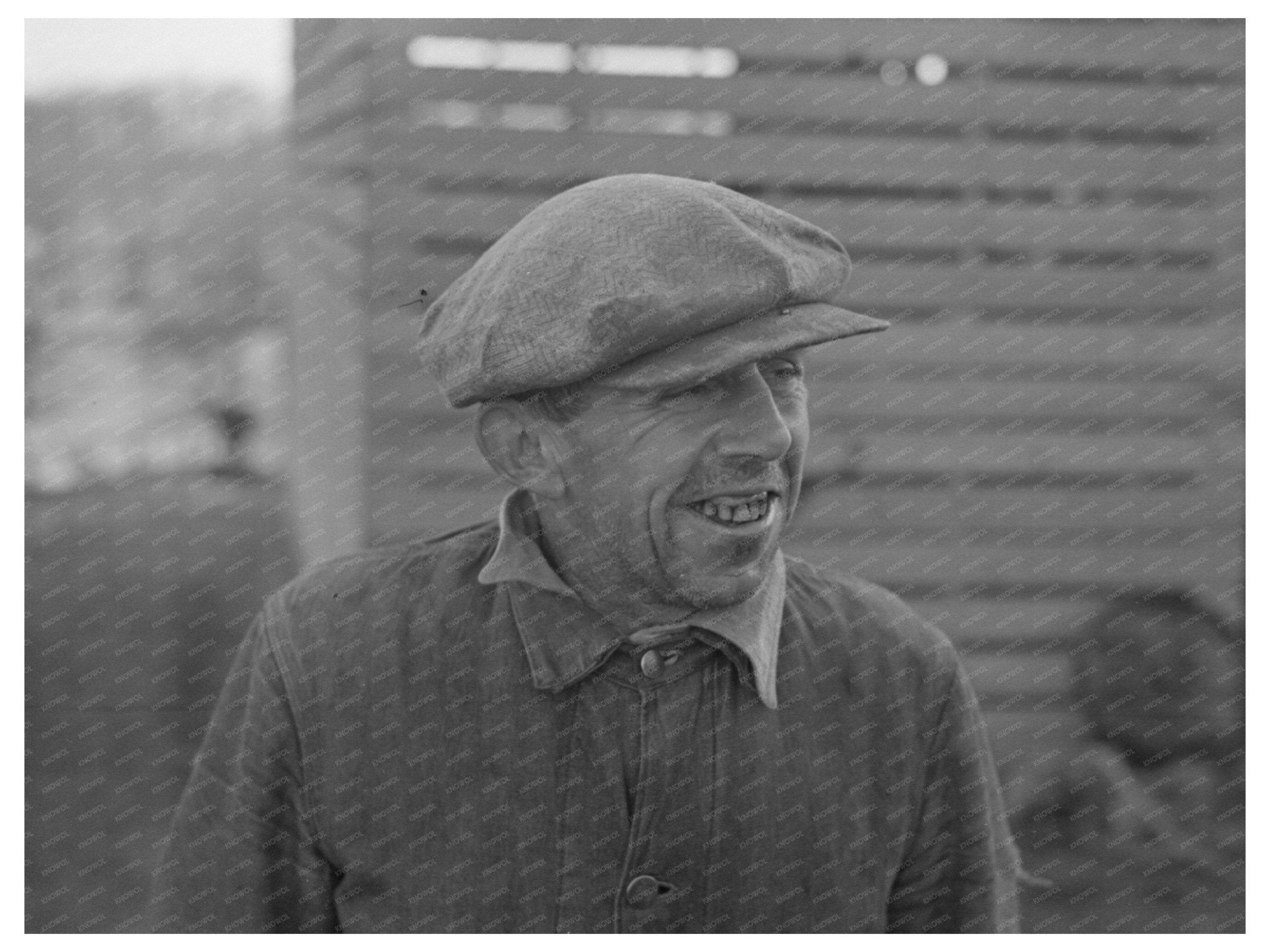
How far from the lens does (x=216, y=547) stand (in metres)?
2.73

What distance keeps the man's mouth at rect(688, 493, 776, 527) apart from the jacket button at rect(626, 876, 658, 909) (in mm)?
505

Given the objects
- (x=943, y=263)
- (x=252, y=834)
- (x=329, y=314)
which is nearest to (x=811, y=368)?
(x=943, y=263)

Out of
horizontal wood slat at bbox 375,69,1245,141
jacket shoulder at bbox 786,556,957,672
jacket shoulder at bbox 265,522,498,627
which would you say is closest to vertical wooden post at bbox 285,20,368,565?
horizontal wood slat at bbox 375,69,1245,141

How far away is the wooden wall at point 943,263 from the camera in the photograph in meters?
2.68

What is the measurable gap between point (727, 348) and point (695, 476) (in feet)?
0.52

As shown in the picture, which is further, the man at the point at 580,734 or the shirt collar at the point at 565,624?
the shirt collar at the point at 565,624

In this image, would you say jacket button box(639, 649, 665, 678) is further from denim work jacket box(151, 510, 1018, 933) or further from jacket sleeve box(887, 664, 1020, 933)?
jacket sleeve box(887, 664, 1020, 933)

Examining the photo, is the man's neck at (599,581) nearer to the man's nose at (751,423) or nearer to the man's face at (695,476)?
the man's face at (695,476)

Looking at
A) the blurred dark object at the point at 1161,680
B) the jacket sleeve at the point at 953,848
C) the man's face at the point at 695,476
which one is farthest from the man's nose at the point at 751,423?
the blurred dark object at the point at 1161,680

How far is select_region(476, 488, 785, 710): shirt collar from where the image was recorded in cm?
154

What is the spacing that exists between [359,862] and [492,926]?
0.20 m

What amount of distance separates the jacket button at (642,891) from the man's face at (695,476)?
0.38 meters

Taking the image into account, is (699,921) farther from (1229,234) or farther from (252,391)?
(1229,234)

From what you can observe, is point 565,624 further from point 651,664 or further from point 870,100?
point 870,100
